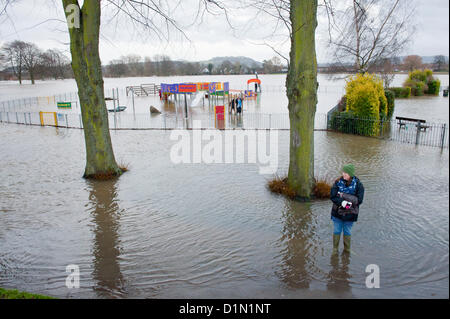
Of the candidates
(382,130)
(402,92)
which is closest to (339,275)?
(382,130)

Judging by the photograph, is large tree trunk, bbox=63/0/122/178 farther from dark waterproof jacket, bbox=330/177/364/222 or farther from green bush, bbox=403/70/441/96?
green bush, bbox=403/70/441/96

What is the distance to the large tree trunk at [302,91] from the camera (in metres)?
Answer: 9.10

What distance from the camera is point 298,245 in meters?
7.12

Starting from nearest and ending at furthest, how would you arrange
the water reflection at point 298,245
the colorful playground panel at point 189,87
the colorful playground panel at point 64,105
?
1. the water reflection at point 298,245
2. the colorful playground panel at point 189,87
3. the colorful playground panel at point 64,105

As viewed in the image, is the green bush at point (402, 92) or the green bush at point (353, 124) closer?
the green bush at point (353, 124)

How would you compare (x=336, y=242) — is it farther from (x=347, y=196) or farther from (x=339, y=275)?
(x=347, y=196)

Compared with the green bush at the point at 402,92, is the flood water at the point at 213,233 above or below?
below

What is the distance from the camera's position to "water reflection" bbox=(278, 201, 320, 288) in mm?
5912

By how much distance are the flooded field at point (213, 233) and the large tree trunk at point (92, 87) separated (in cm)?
82

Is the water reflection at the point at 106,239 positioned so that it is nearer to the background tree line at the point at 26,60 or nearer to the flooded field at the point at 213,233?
the flooded field at the point at 213,233

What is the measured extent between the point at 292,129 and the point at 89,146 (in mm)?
6964

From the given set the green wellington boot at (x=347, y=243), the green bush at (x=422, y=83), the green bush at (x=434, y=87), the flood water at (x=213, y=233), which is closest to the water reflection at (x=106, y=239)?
the flood water at (x=213, y=233)

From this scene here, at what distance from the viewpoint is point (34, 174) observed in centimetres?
1266
